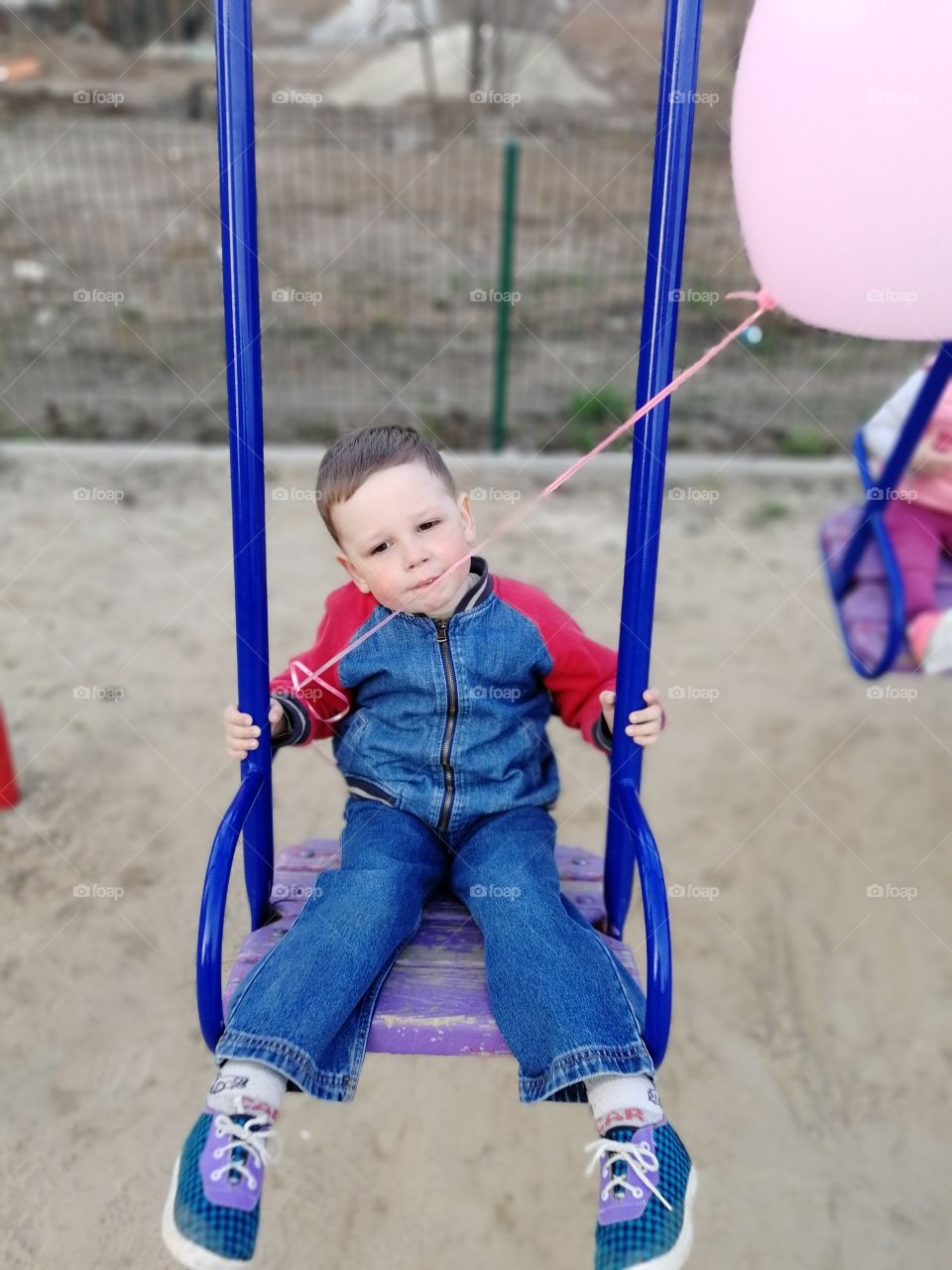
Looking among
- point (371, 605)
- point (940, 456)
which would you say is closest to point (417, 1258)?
point (371, 605)

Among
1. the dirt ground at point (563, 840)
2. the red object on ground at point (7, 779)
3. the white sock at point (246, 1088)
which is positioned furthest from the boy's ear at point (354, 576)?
the red object on ground at point (7, 779)

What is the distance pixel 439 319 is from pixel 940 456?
3.90 meters

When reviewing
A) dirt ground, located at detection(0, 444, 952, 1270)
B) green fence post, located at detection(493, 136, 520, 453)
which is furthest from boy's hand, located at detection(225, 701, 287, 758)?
green fence post, located at detection(493, 136, 520, 453)

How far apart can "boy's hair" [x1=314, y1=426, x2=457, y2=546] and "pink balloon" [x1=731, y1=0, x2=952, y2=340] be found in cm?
54

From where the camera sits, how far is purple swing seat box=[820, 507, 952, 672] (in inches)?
92.2

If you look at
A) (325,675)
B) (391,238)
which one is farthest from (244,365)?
(391,238)

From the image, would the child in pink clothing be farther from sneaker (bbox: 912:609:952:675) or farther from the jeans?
the jeans

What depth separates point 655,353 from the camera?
4.93 ft

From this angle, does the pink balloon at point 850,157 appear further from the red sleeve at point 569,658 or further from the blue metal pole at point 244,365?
the blue metal pole at point 244,365

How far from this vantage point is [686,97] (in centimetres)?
144

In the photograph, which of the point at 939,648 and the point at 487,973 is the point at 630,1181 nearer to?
→ the point at 487,973

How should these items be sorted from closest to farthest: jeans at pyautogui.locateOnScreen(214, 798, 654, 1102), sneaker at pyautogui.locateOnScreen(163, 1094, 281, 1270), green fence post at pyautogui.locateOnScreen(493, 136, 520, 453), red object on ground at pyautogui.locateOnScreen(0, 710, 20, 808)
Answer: sneaker at pyautogui.locateOnScreen(163, 1094, 281, 1270), jeans at pyautogui.locateOnScreen(214, 798, 654, 1102), red object on ground at pyautogui.locateOnScreen(0, 710, 20, 808), green fence post at pyautogui.locateOnScreen(493, 136, 520, 453)

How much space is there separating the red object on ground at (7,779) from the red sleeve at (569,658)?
4.85ft

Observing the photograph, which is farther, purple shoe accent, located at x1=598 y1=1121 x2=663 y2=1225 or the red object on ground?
the red object on ground
